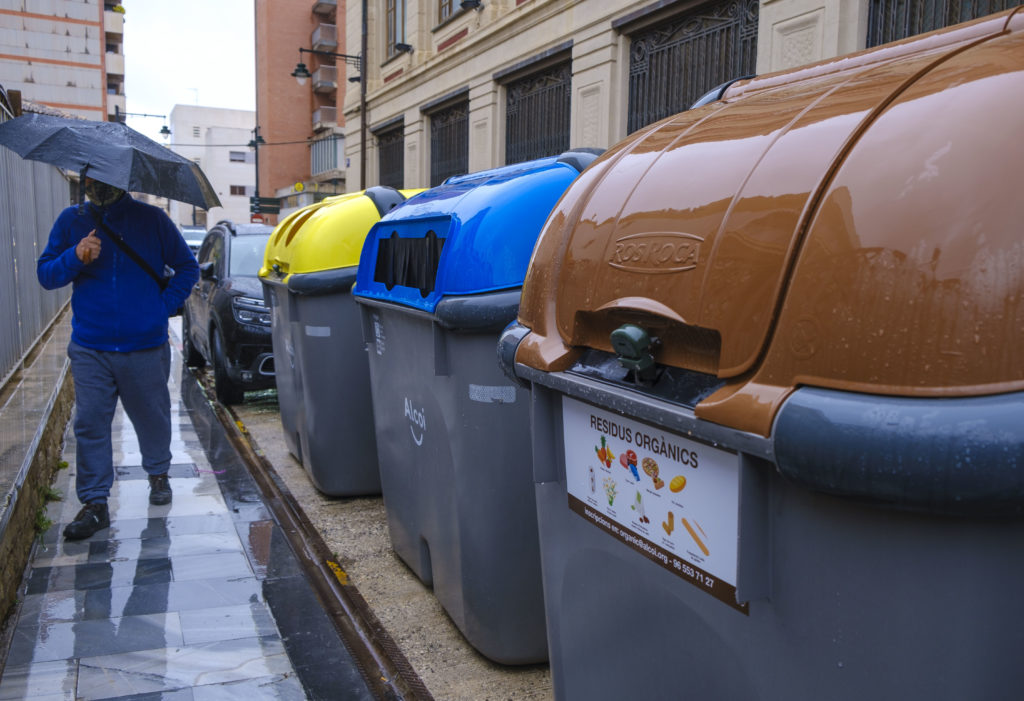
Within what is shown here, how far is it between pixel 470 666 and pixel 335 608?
0.86 metres

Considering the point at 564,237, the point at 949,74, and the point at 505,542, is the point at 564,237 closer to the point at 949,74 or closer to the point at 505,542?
the point at 949,74

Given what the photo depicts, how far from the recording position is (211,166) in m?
71.5

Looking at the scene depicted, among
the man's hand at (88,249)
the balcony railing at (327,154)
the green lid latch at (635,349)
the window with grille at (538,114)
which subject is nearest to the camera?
the green lid latch at (635,349)

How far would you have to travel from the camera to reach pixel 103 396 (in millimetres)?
4758

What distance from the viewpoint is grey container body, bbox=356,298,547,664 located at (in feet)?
10.2

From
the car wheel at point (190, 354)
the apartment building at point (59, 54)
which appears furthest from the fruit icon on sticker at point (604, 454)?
the apartment building at point (59, 54)

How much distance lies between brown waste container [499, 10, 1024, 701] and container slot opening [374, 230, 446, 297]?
1.45m

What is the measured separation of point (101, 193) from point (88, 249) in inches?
19.5

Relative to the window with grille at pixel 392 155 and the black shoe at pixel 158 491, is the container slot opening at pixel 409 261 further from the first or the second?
the window with grille at pixel 392 155

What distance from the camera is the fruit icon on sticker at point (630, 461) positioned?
6.33 feet

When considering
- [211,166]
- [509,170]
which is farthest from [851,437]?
[211,166]

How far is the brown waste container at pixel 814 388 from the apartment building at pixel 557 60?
19.0 ft

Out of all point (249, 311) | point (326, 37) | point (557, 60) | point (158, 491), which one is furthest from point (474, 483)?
point (326, 37)

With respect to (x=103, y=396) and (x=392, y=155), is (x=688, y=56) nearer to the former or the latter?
(x=103, y=396)
